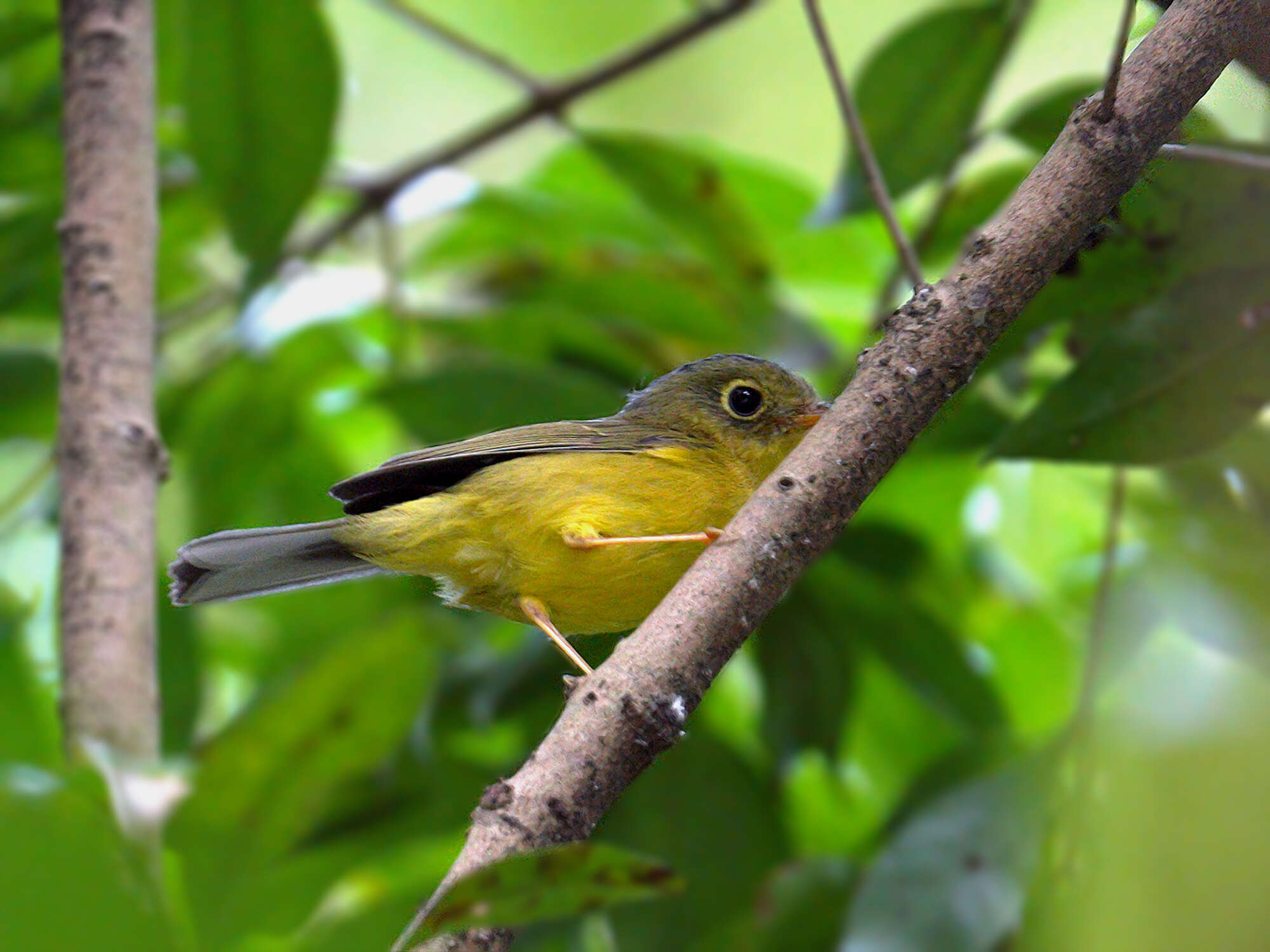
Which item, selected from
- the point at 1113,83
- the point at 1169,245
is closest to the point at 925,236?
the point at 1169,245

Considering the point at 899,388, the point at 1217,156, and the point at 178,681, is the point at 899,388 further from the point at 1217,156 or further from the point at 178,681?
the point at 178,681

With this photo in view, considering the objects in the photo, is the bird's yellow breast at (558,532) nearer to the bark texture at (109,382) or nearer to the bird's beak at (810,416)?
the bird's beak at (810,416)

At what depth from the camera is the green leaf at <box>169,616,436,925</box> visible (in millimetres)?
2316

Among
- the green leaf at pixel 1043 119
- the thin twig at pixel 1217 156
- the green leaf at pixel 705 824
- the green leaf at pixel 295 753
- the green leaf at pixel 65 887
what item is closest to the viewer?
the green leaf at pixel 65 887

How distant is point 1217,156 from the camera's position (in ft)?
7.89

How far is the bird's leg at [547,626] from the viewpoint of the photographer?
2.68 meters

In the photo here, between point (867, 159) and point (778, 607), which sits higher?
point (867, 159)

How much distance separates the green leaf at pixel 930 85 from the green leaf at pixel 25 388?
8.21ft

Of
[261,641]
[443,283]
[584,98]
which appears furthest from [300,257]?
[261,641]

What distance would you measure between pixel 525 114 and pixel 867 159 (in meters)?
2.08

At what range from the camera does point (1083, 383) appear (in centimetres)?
268

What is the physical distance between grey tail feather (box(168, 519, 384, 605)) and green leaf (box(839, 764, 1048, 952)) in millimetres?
1378

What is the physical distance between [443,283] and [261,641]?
152cm

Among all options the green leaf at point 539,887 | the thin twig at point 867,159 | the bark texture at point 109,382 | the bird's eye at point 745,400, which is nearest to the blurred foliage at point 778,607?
the green leaf at point 539,887
